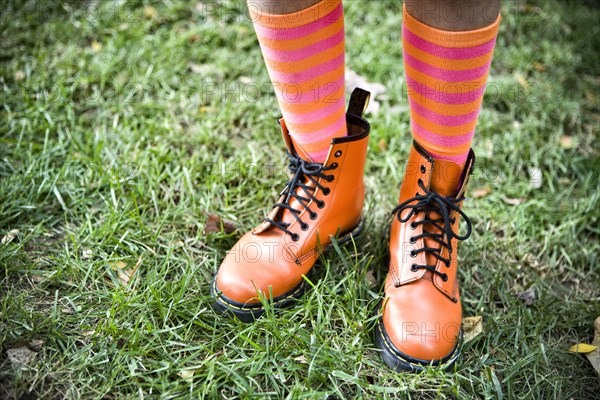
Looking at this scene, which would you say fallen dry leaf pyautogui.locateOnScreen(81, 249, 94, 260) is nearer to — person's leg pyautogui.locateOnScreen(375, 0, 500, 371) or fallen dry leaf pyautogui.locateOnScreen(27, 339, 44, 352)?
fallen dry leaf pyautogui.locateOnScreen(27, 339, 44, 352)

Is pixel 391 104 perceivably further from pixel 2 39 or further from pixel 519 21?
pixel 2 39

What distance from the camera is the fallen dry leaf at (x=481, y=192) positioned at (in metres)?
1.76

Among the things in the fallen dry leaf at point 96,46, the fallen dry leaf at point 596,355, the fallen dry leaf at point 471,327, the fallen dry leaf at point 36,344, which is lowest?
the fallen dry leaf at point 596,355

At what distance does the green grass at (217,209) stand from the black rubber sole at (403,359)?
3 cm

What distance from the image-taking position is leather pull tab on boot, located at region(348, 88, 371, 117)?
4.43 ft

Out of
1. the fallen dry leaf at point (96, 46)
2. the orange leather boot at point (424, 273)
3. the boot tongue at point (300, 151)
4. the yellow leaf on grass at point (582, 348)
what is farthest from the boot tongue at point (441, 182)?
the fallen dry leaf at point (96, 46)

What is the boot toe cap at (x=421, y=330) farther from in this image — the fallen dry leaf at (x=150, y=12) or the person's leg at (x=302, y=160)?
the fallen dry leaf at (x=150, y=12)

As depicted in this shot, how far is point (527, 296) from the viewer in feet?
4.76

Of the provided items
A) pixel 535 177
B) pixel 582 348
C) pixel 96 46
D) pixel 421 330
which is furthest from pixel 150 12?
pixel 582 348

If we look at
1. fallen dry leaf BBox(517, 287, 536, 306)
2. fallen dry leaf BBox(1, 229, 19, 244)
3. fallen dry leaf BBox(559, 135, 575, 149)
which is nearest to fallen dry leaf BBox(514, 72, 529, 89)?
fallen dry leaf BBox(559, 135, 575, 149)

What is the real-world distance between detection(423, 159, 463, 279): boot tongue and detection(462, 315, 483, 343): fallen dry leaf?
0.18m

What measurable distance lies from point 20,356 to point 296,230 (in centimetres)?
68

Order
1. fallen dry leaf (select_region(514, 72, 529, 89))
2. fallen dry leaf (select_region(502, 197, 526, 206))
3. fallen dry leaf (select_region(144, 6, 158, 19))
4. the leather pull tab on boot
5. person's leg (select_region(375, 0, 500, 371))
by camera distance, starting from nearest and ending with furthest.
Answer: person's leg (select_region(375, 0, 500, 371)) < the leather pull tab on boot < fallen dry leaf (select_region(502, 197, 526, 206)) < fallen dry leaf (select_region(514, 72, 529, 89)) < fallen dry leaf (select_region(144, 6, 158, 19))

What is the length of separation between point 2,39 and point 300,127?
1.57 m
